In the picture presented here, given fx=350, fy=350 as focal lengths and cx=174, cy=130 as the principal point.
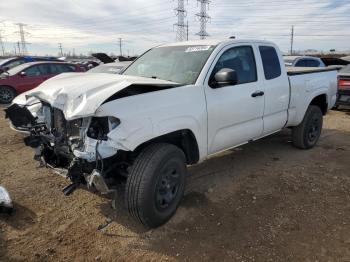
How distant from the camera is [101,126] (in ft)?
10.8

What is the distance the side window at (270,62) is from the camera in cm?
513

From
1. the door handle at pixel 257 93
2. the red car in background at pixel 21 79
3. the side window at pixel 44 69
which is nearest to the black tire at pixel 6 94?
the red car in background at pixel 21 79

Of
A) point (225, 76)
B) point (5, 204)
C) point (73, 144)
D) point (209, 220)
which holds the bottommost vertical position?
point (209, 220)

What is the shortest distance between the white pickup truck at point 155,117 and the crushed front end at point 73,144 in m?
0.01

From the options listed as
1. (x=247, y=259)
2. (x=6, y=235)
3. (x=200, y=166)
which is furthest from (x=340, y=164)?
(x=6, y=235)

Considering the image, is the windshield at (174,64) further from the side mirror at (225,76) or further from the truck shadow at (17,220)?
the truck shadow at (17,220)

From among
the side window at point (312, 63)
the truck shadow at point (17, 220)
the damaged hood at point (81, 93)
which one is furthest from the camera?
the side window at point (312, 63)

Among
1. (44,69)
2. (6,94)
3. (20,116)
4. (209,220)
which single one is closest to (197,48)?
(209,220)

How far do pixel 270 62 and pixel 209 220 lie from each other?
268 cm

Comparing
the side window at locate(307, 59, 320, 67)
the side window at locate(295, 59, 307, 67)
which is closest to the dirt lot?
the side window at locate(295, 59, 307, 67)

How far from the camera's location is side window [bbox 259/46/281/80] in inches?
202

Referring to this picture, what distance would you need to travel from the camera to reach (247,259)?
126 inches

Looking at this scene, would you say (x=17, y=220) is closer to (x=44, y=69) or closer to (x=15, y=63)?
(x=44, y=69)

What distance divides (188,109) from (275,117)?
2.07 metres
